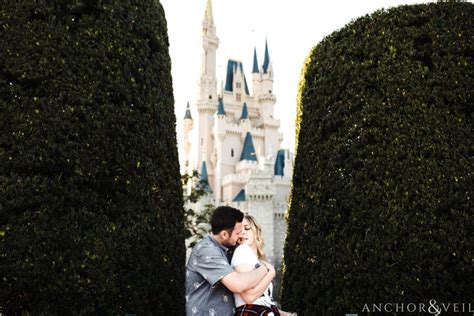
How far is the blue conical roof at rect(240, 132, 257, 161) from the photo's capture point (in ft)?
193

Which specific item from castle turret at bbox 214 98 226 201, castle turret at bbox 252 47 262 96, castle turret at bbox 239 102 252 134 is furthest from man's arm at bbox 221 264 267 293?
castle turret at bbox 252 47 262 96

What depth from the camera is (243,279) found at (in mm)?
3824

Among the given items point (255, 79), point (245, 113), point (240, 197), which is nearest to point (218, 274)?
point (240, 197)

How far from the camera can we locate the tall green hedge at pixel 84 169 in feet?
13.4

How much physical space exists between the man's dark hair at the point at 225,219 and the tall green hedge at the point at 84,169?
75 cm

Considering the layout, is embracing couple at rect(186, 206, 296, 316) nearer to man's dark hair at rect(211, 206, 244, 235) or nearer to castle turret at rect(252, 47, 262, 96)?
man's dark hair at rect(211, 206, 244, 235)

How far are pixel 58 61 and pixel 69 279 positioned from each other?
2.00 metres

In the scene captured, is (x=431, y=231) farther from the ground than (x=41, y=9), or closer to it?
closer to it

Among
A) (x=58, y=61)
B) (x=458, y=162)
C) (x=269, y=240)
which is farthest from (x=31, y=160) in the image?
(x=269, y=240)

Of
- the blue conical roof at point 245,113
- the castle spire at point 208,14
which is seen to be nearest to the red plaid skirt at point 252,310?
the blue conical roof at point 245,113

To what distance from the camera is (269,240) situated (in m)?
43.5

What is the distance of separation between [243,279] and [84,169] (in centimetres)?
174

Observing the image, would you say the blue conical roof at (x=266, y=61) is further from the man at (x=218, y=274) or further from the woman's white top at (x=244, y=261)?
the woman's white top at (x=244, y=261)

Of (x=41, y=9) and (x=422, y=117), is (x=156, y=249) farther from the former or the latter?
(x=422, y=117)
